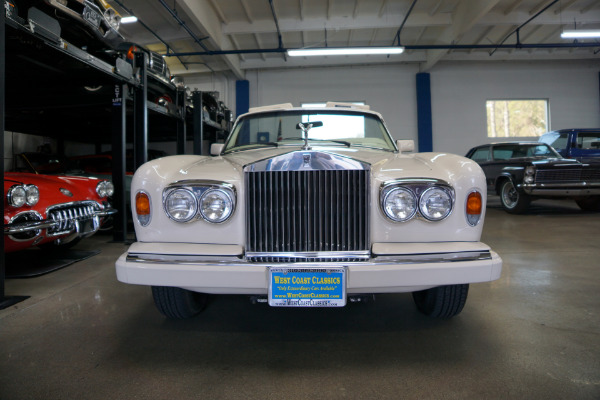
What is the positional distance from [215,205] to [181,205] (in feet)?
0.59

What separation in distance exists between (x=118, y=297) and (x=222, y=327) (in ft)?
3.56

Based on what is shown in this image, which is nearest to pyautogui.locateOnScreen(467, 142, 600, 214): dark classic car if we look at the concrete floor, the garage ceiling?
the garage ceiling

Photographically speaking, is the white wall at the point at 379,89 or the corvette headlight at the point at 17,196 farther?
the white wall at the point at 379,89

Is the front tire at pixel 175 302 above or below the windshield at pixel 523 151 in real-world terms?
below

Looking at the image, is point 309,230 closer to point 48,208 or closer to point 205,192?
point 205,192

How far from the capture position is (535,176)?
6.77 m

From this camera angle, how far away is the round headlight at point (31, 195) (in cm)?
306

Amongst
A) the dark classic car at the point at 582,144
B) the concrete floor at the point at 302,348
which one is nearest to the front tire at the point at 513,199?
the dark classic car at the point at 582,144

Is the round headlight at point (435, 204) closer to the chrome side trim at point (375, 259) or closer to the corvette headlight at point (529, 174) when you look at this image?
the chrome side trim at point (375, 259)

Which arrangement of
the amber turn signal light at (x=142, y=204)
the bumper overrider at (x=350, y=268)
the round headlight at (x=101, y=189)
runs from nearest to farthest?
the bumper overrider at (x=350, y=268) → the amber turn signal light at (x=142, y=204) → the round headlight at (x=101, y=189)

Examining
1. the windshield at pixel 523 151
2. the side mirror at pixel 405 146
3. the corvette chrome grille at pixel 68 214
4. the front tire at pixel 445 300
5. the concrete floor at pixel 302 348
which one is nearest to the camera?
the concrete floor at pixel 302 348

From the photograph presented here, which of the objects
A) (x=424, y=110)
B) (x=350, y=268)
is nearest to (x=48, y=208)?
(x=350, y=268)

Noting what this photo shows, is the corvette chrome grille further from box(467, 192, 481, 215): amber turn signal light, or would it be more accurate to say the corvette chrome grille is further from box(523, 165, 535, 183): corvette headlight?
box(523, 165, 535, 183): corvette headlight

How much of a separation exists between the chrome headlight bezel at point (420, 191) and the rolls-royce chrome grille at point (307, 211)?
0.34ft
